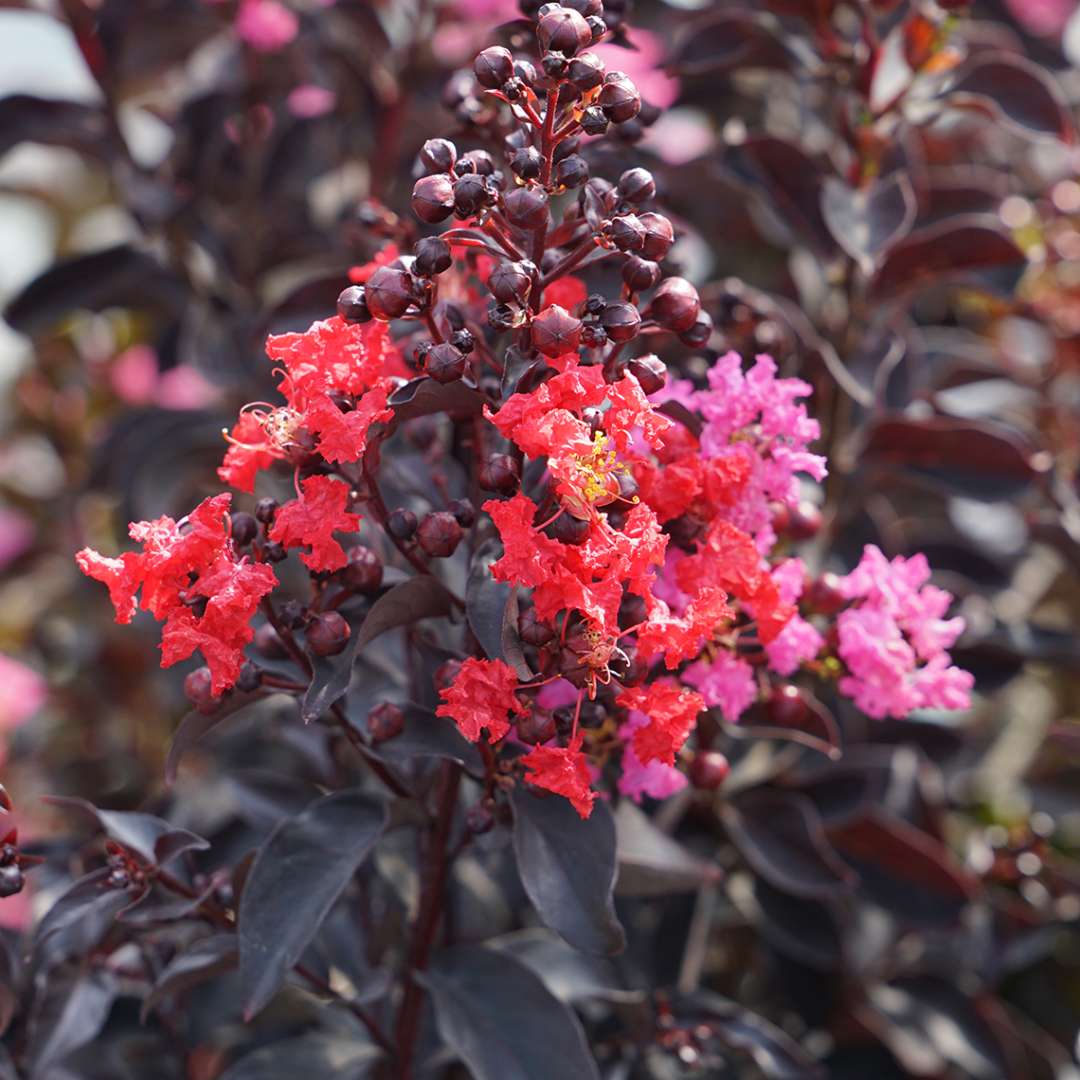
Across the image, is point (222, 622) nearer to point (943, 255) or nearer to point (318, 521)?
point (318, 521)

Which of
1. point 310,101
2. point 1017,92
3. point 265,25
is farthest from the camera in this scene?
point 310,101

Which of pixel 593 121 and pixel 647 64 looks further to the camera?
pixel 647 64

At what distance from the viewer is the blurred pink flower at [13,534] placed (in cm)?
261

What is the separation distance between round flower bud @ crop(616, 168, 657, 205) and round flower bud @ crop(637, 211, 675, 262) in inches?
0.7

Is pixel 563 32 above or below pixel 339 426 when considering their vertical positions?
above

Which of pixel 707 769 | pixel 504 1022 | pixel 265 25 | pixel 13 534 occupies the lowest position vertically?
pixel 13 534

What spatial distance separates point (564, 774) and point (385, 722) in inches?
7.6

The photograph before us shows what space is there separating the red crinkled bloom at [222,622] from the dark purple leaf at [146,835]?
20 centimetres

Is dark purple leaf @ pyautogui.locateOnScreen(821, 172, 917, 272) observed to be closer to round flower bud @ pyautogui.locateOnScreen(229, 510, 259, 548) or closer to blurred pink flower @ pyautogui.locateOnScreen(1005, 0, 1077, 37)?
round flower bud @ pyautogui.locateOnScreen(229, 510, 259, 548)

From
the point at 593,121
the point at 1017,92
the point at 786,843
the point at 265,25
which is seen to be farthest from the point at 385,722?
the point at 265,25

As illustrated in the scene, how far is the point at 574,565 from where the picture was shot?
0.97 m

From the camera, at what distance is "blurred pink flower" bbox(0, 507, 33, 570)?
2.61 m

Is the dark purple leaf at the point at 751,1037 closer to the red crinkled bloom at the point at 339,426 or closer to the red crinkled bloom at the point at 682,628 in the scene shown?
the red crinkled bloom at the point at 682,628

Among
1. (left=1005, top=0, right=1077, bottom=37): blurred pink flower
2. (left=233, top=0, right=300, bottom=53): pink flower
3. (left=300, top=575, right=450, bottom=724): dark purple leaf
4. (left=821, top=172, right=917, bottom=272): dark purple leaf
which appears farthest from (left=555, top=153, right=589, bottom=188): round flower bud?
(left=1005, top=0, right=1077, bottom=37): blurred pink flower
